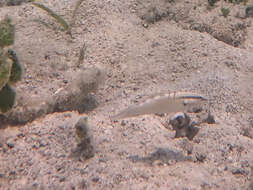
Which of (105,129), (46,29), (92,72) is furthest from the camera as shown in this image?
(46,29)

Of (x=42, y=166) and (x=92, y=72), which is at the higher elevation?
(x=92, y=72)

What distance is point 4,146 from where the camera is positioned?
2.81 m

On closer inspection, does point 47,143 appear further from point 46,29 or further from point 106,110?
point 46,29

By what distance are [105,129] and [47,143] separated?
67cm

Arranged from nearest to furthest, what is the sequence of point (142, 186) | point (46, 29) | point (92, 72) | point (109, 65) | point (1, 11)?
point (142, 186) → point (92, 72) → point (109, 65) → point (46, 29) → point (1, 11)

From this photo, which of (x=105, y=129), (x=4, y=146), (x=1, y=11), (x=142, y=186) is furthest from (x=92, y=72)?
(x=1, y=11)

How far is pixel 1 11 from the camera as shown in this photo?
16.5ft

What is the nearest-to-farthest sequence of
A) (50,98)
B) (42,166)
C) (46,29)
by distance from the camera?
1. (42,166)
2. (50,98)
3. (46,29)

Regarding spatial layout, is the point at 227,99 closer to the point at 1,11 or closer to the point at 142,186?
the point at 142,186

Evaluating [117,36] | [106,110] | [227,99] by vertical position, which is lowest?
[106,110]

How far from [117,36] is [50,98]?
1856mm

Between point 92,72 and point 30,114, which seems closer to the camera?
point 30,114

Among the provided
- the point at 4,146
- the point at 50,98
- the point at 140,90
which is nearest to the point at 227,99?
the point at 140,90

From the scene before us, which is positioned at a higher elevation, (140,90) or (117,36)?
(117,36)
